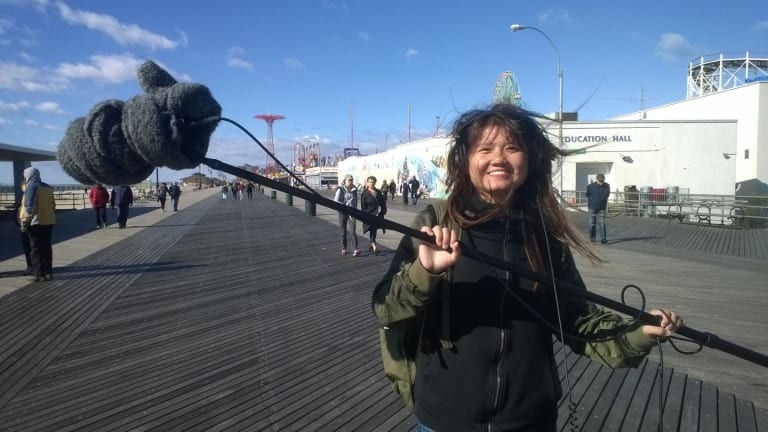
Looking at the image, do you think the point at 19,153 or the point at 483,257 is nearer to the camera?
the point at 483,257

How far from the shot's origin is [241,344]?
16.7 feet

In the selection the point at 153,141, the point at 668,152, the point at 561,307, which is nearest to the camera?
the point at 153,141

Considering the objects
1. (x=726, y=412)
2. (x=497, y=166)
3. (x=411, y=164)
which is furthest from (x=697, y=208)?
(x=411, y=164)

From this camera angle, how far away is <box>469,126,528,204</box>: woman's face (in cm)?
161

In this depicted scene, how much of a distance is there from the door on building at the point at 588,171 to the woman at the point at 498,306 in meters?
31.8

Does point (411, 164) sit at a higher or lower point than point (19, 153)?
higher

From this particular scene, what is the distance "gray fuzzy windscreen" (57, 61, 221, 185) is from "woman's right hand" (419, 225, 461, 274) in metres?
0.72

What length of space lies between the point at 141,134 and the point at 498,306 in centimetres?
118

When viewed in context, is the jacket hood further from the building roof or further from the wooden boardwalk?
the building roof

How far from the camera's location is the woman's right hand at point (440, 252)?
137 cm

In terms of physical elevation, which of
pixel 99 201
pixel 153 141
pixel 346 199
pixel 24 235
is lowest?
pixel 24 235

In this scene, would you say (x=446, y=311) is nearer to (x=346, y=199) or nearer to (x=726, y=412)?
(x=726, y=412)

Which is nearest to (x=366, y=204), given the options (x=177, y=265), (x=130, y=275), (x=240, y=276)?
(x=240, y=276)

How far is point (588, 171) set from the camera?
104 feet
